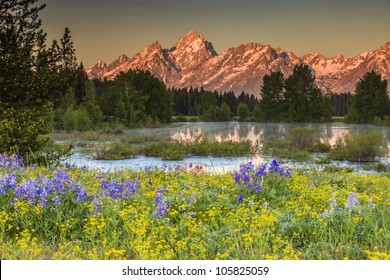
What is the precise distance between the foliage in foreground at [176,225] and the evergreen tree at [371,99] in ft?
192

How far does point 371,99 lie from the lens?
63.7 m

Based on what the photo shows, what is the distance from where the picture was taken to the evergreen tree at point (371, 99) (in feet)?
197

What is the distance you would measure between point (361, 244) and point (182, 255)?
1949 millimetres

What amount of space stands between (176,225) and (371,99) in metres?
64.5

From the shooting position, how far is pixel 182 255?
4.35m

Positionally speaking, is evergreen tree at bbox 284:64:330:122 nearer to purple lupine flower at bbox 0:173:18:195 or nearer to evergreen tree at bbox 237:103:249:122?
evergreen tree at bbox 237:103:249:122

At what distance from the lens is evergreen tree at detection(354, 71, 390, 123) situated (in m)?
60.1

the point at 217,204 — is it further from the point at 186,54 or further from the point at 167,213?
the point at 186,54

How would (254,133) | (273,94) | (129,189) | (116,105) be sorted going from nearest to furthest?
(129,189) < (254,133) < (116,105) < (273,94)

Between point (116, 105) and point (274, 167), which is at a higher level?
point (116, 105)

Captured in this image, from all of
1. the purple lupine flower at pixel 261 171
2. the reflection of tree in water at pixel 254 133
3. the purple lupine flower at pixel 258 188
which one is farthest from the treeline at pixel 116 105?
the purple lupine flower at pixel 258 188

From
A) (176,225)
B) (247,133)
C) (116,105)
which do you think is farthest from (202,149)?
(116,105)

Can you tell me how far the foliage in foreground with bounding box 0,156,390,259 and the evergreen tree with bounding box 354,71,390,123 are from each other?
192 ft

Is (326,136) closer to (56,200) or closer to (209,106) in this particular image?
(56,200)
